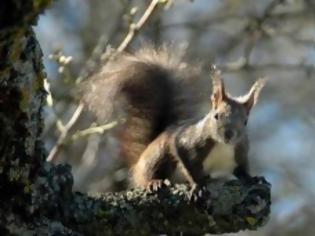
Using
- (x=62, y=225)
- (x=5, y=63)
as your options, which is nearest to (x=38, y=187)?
(x=62, y=225)

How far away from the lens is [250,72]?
663cm

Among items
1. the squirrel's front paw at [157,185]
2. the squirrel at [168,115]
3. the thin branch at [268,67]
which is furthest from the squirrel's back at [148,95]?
A: the thin branch at [268,67]

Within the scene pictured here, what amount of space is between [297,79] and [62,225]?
8481mm

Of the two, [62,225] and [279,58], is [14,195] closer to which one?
[62,225]

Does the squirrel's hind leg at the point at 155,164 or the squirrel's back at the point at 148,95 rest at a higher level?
the squirrel's back at the point at 148,95

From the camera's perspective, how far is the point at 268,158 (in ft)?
32.8

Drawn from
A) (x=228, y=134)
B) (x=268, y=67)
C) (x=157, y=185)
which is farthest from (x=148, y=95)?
(x=268, y=67)

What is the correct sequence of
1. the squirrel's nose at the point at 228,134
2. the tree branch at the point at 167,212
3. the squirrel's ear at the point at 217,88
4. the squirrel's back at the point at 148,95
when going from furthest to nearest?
the squirrel's back at the point at 148,95, the squirrel's nose at the point at 228,134, the squirrel's ear at the point at 217,88, the tree branch at the point at 167,212

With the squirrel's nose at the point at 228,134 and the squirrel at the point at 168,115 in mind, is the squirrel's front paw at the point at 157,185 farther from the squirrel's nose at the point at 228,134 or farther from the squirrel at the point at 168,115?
the squirrel's nose at the point at 228,134

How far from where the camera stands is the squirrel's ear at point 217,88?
291 centimetres

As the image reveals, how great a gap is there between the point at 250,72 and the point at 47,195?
464 centimetres

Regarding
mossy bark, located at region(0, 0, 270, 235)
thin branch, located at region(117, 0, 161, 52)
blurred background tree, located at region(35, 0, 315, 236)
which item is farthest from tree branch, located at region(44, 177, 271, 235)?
blurred background tree, located at region(35, 0, 315, 236)

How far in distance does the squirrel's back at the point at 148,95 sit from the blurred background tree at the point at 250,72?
1.54m

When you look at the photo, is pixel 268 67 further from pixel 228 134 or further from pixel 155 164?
pixel 228 134
